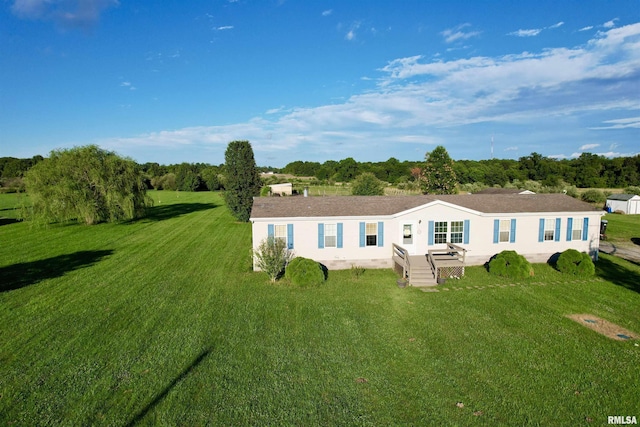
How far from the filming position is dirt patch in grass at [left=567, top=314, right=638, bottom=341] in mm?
10820

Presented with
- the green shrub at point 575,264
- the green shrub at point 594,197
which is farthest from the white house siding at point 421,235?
the green shrub at point 594,197

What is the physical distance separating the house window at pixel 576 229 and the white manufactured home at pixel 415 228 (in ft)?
0.18

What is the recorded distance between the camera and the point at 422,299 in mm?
14062

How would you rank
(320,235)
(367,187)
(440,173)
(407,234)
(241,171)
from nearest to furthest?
(320,235) < (407,234) < (241,171) < (367,187) < (440,173)

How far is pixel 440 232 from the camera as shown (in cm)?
1834

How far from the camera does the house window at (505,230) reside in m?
18.9

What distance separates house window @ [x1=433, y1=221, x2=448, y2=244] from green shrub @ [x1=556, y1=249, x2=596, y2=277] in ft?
18.9

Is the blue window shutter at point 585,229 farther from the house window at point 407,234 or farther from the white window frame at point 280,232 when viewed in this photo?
the white window frame at point 280,232

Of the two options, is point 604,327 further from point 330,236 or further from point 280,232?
point 280,232

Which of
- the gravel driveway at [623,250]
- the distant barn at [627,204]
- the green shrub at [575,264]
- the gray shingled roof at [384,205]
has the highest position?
the gray shingled roof at [384,205]

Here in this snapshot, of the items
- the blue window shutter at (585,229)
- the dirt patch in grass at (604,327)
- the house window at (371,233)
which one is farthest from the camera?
the blue window shutter at (585,229)

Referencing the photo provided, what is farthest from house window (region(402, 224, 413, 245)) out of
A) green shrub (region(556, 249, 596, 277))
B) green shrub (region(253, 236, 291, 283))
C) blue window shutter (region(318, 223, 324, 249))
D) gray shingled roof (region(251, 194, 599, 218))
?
green shrub (region(556, 249, 596, 277))

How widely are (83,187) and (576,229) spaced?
3854 centimetres

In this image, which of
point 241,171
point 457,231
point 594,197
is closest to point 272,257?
point 457,231
